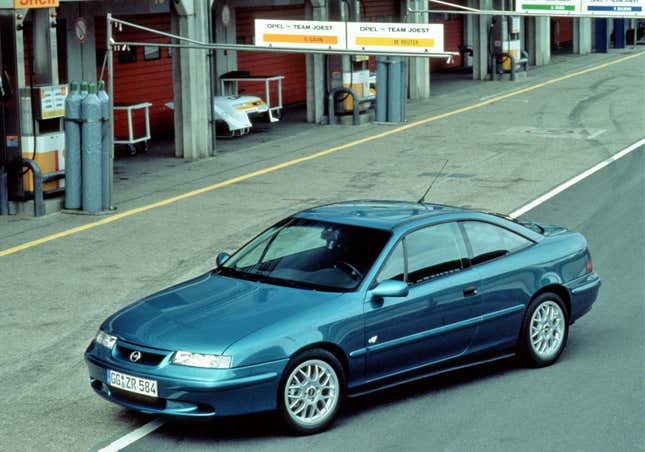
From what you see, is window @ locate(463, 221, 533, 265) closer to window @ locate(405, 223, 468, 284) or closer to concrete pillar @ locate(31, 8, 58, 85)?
window @ locate(405, 223, 468, 284)

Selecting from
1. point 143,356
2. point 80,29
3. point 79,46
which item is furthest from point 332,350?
point 79,46

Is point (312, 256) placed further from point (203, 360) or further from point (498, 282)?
point (203, 360)

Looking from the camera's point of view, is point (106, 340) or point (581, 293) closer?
point (106, 340)

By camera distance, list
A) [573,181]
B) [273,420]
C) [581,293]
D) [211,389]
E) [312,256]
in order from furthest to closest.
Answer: [573,181] → [581,293] → [312,256] → [273,420] → [211,389]

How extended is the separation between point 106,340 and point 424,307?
2302mm

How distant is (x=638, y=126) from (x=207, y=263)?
49.3 ft

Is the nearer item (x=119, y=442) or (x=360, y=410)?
(x=119, y=442)

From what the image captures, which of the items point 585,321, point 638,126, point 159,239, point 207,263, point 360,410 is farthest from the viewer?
point 638,126

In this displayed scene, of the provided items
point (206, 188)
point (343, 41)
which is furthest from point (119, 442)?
point (206, 188)

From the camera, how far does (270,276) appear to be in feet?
30.3

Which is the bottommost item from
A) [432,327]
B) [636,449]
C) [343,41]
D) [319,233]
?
[636,449]

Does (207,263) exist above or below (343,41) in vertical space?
below

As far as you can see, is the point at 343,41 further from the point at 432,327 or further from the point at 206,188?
the point at 432,327

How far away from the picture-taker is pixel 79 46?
23.6 meters
